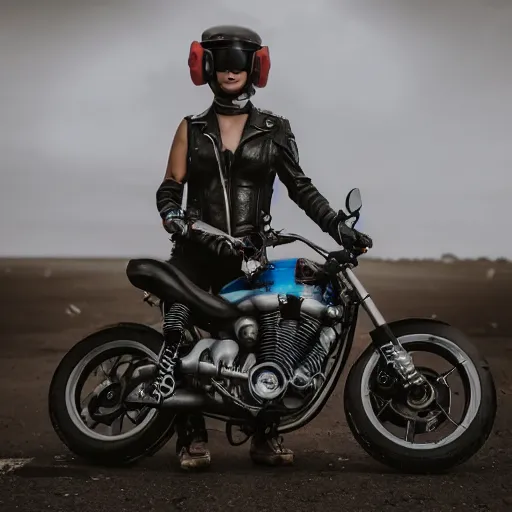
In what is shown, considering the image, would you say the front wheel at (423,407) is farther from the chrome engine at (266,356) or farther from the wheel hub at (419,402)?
the chrome engine at (266,356)

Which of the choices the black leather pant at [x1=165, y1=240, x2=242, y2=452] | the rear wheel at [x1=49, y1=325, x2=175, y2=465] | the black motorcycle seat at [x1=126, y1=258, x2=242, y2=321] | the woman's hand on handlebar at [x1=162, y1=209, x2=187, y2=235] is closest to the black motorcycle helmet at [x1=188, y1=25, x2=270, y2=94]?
the woman's hand on handlebar at [x1=162, y1=209, x2=187, y2=235]

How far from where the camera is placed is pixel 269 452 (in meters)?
3.46

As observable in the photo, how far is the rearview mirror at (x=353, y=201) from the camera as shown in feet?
10.7

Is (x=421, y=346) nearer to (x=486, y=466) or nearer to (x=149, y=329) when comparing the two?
(x=486, y=466)

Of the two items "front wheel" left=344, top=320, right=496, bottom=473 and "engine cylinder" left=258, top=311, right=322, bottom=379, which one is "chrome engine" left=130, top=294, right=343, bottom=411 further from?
"front wheel" left=344, top=320, right=496, bottom=473

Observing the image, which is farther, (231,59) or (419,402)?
(231,59)

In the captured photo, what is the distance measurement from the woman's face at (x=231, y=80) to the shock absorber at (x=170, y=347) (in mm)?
811

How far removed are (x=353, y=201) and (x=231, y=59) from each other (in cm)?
69

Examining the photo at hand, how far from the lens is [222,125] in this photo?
3.50 m

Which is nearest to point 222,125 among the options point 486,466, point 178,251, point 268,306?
point 178,251

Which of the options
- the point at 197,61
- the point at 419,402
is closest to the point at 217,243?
the point at 197,61

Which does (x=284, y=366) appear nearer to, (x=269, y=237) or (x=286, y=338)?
(x=286, y=338)

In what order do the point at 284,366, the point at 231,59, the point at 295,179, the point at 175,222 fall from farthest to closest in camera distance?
the point at 295,179 < the point at 231,59 < the point at 175,222 < the point at 284,366

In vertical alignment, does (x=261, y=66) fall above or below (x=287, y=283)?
above
